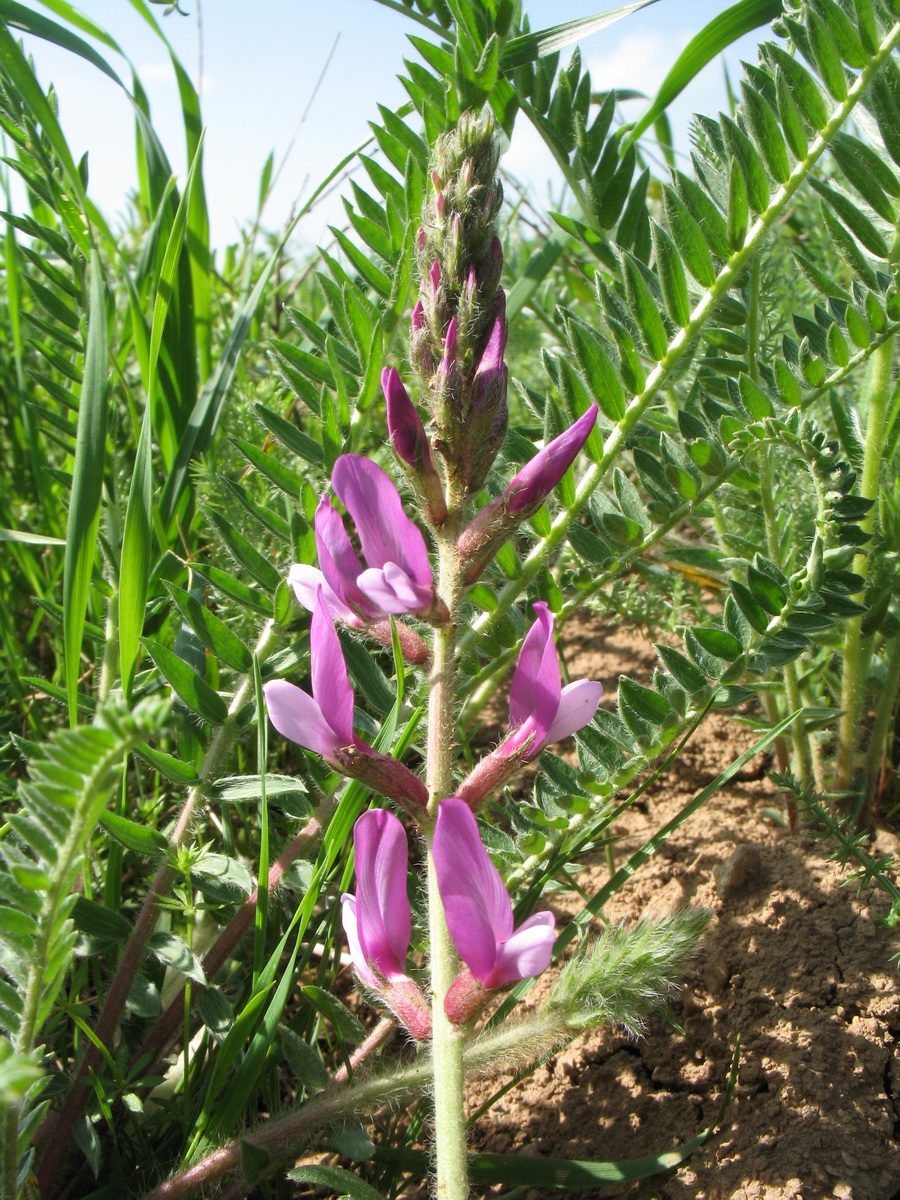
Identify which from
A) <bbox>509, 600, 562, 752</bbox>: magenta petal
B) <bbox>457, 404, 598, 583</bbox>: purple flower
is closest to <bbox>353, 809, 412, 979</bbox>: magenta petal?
<bbox>509, 600, 562, 752</bbox>: magenta petal

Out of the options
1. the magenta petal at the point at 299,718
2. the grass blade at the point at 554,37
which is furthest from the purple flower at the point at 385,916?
the grass blade at the point at 554,37

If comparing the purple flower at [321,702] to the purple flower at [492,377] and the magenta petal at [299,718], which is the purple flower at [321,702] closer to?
the magenta petal at [299,718]

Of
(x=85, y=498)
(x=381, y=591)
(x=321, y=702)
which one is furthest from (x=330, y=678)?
(x=85, y=498)

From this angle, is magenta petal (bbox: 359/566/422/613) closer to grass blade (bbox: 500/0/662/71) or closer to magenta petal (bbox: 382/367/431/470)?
magenta petal (bbox: 382/367/431/470)

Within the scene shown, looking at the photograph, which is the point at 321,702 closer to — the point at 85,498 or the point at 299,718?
the point at 299,718

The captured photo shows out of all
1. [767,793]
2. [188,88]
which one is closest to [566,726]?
[767,793]

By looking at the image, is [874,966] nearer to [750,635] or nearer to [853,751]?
[853,751]
